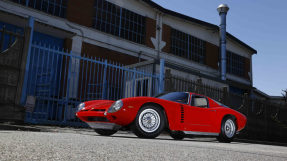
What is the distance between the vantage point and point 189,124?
239 inches

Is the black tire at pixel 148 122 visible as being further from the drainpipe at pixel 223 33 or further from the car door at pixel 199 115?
the drainpipe at pixel 223 33

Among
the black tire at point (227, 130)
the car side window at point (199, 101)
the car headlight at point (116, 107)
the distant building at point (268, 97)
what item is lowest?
the black tire at point (227, 130)

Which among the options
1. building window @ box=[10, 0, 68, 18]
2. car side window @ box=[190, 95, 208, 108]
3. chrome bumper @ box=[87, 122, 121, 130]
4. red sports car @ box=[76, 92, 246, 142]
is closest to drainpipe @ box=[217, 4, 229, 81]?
building window @ box=[10, 0, 68, 18]

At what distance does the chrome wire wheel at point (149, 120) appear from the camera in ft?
17.3

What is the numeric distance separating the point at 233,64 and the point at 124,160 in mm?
23865

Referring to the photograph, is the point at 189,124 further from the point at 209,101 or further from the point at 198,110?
the point at 209,101

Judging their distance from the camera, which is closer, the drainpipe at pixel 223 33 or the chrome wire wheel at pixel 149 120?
the chrome wire wheel at pixel 149 120

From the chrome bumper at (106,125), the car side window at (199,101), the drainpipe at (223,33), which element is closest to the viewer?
the chrome bumper at (106,125)

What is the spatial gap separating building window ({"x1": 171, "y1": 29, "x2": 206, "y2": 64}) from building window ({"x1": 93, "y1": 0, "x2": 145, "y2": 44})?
9.94 ft

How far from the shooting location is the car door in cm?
610

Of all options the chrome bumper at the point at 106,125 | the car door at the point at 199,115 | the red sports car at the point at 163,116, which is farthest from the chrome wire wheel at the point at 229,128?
the chrome bumper at the point at 106,125

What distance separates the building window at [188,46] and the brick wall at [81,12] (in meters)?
6.71

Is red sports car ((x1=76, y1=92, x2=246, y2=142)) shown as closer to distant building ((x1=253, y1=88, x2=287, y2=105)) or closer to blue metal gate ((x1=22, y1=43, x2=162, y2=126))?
blue metal gate ((x1=22, y1=43, x2=162, y2=126))

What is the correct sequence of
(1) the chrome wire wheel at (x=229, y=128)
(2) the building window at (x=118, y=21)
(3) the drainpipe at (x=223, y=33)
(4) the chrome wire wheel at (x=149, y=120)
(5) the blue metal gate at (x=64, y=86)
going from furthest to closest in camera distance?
1. (3) the drainpipe at (x=223, y=33)
2. (2) the building window at (x=118, y=21)
3. (5) the blue metal gate at (x=64, y=86)
4. (1) the chrome wire wheel at (x=229, y=128)
5. (4) the chrome wire wheel at (x=149, y=120)
